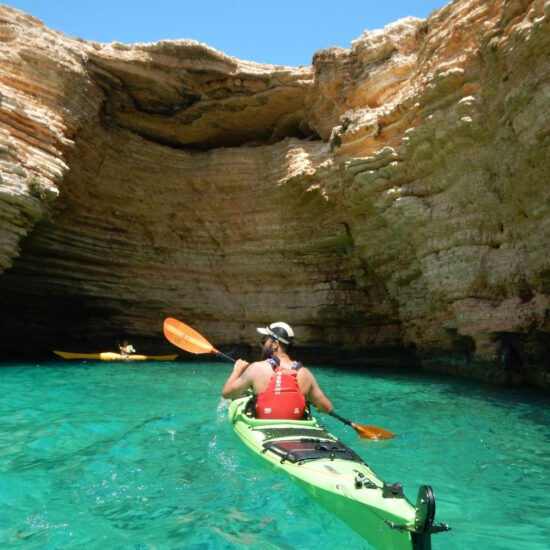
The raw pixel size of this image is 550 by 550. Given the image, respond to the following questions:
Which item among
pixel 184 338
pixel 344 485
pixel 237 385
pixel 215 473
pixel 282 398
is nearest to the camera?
pixel 344 485

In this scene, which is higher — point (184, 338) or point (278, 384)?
point (184, 338)

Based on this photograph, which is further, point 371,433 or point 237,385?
point 371,433

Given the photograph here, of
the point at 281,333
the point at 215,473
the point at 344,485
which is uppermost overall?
the point at 281,333

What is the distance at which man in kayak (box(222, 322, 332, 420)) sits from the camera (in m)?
4.85

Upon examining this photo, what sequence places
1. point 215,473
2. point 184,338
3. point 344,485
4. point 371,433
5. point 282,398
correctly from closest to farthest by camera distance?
point 344,485 < point 215,473 < point 282,398 < point 371,433 < point 184,338

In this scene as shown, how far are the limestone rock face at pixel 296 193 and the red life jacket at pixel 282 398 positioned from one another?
6.03 m

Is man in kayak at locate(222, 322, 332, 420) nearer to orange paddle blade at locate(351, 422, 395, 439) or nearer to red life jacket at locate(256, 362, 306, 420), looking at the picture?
red life jacket at locate(256, 362, 306, 420)

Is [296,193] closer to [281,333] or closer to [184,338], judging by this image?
[184,338]

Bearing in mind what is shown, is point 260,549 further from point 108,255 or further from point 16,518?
point 108,255

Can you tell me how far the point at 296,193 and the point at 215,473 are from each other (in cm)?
1075

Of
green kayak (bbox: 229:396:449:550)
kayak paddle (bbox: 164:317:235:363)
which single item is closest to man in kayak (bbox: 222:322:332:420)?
green kayak (bbox: 229:396:449:550)

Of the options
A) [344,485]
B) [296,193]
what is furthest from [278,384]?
[296,193]

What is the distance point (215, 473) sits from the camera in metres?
4.25

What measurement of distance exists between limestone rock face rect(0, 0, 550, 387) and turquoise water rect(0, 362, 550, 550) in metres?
3.63
